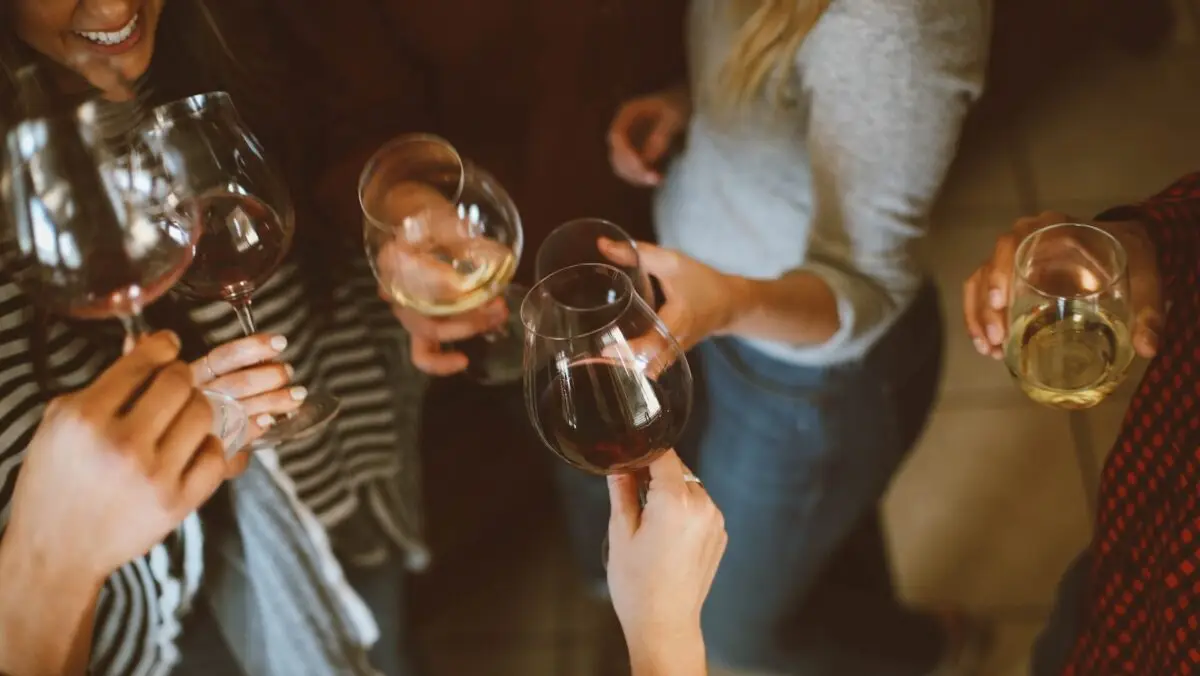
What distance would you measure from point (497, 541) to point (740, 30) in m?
0.82

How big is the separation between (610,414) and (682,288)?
0.16m

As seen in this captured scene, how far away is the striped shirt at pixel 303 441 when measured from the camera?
0.72m

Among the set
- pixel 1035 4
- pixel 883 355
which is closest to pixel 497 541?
pixel 883 355

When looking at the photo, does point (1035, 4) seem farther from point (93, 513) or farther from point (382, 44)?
point (93, 513)

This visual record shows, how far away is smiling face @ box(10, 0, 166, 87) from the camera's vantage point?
687 mm

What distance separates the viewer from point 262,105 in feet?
2.91

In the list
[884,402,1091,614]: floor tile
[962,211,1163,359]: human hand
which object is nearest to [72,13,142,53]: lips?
[962,211,1163,359]: human hand

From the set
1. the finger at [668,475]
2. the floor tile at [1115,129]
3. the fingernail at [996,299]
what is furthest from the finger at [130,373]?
the floor tile at [1115,129]

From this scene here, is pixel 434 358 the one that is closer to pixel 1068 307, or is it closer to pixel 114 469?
pixel 114 469

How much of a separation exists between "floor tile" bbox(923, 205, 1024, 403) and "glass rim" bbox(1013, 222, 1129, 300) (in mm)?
821

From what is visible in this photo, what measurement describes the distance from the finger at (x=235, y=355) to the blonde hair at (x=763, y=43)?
0.39m

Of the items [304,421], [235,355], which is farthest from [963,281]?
[235,355]

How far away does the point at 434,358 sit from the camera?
88 centimetres

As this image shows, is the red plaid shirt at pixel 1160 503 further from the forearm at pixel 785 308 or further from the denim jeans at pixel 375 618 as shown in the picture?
the denim jeans at pixel 375 618
